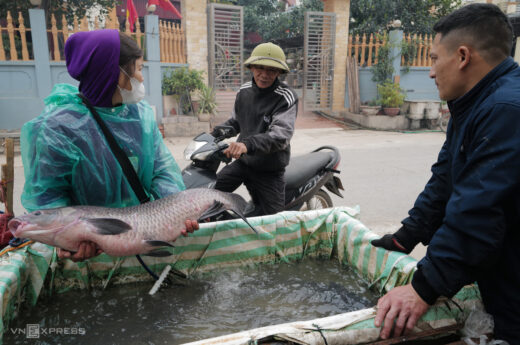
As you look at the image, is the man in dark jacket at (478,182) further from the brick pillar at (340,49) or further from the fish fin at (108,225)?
the brick pillar at (340,49)

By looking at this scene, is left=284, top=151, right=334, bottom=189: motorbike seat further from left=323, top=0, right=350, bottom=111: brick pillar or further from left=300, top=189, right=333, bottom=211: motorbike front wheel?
left=323, top=0, right=350, bottom=111: brick pillar

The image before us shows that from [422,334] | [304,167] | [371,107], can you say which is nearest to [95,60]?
[422,334]

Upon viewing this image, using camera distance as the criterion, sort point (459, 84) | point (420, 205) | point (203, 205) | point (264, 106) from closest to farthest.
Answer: point (459, 84)
point (420, 205)
point (203, 205)
point (264, 106)

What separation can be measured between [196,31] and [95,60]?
9.29 metres

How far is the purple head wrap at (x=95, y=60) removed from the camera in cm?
196

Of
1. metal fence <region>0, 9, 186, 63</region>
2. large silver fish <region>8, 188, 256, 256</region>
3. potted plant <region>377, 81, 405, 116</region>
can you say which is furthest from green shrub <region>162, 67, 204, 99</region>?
large silver fish <region>8, 188, 256, 256</region>

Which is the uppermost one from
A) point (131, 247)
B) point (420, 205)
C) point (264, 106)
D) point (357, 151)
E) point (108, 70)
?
point (108, 70)

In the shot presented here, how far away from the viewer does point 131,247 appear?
1.98 meters

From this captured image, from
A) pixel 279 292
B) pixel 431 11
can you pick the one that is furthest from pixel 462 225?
pixel 431 11

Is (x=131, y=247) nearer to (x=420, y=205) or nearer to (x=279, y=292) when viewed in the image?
(x=279, y=292)

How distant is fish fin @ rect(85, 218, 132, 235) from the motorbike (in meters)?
1.01

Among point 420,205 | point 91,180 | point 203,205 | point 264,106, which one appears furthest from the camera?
point 264,106

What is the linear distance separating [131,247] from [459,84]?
1.59 meters

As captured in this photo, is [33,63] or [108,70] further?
[33,63]
